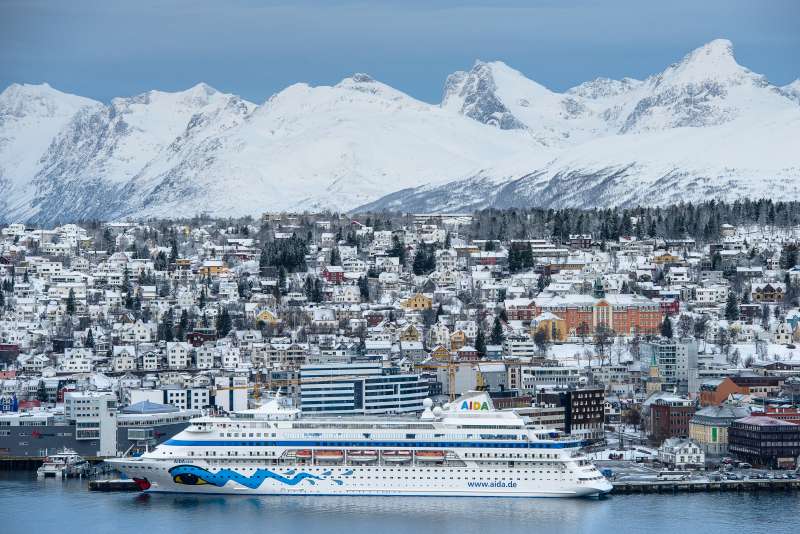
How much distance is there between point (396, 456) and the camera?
39.3m

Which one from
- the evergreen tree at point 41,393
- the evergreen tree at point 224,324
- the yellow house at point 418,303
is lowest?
the evergreen tree at point 41,393

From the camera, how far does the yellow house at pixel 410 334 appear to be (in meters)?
60.7

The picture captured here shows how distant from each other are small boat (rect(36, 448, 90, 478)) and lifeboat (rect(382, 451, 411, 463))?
6.53m

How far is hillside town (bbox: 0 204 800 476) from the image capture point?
45594 mm

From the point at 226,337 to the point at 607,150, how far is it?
60083mm

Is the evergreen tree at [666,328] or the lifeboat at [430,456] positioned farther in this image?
the evergreen tree at [666,328]

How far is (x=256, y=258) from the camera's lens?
79.5 m

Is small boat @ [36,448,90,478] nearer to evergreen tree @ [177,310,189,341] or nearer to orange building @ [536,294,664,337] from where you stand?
evergreen tree @ [177,310,189,341]

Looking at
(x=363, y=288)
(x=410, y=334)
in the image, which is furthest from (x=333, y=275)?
A: (x=410, y=334)

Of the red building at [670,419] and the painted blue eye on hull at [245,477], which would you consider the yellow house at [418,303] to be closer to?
the red building at [670,419]

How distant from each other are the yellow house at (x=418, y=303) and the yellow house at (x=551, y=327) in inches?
→ 211

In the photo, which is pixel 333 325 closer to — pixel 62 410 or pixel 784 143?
pixel 62 410

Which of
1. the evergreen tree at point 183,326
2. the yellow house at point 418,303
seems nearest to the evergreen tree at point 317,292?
the yellow house at point 418,303

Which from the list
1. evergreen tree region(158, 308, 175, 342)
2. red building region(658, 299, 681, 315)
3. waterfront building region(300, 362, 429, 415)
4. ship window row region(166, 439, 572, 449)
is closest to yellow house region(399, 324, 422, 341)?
evergreen tree region(158, 308, 175, 342)
